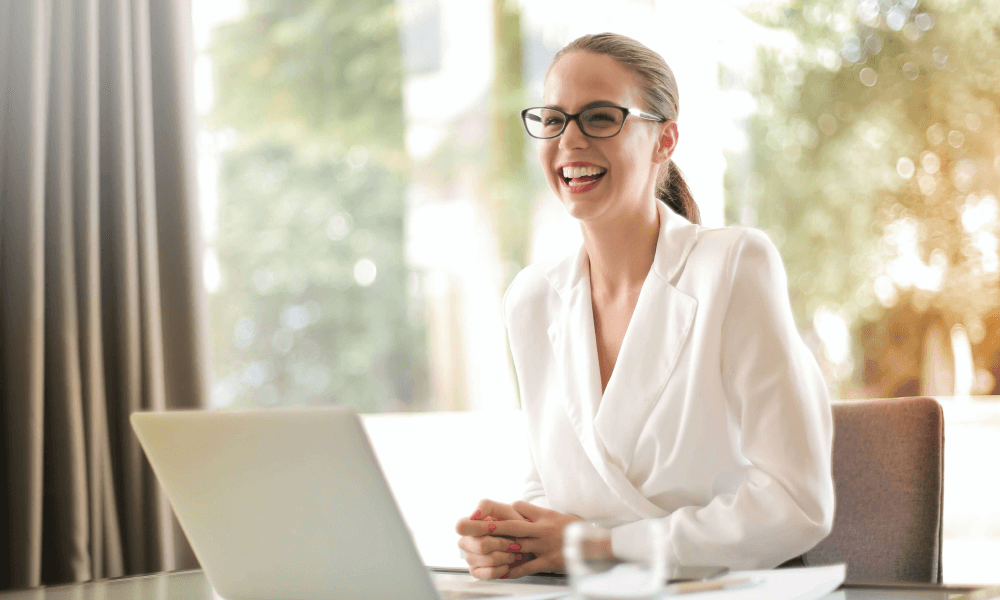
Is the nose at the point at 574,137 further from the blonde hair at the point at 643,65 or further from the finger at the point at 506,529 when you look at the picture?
the finger at the point at 506,529

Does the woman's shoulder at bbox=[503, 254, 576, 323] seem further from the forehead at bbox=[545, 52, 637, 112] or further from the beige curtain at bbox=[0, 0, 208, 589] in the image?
the beige curtain at bbox=[0, 0, 208, 589]

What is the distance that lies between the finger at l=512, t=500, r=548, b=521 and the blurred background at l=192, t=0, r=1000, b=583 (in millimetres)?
1805

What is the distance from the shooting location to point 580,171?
1376 millimetres

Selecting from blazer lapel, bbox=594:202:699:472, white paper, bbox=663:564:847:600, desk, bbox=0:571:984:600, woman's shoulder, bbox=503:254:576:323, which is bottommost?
desk, bbox=0:571:984:600

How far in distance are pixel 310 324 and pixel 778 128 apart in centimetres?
177

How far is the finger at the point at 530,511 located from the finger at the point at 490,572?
11 cm

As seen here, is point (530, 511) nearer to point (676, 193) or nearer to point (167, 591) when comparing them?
point (167, 591)

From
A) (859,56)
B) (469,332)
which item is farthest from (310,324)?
(859,56)

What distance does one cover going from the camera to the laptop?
752 millimetres

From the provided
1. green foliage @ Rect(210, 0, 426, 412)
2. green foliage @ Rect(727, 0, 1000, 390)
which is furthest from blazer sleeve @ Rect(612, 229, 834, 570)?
green foliage @ Rect(210, 0, 426, 412)

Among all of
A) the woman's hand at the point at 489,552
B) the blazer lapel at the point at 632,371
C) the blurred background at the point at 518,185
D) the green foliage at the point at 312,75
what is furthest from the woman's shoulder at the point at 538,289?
the green foliage at the point at 312,75

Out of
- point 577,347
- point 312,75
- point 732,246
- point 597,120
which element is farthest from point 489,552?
point 312,75

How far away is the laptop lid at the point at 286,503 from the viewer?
75cm

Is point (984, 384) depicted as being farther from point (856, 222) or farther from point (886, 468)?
point (886, 468)
